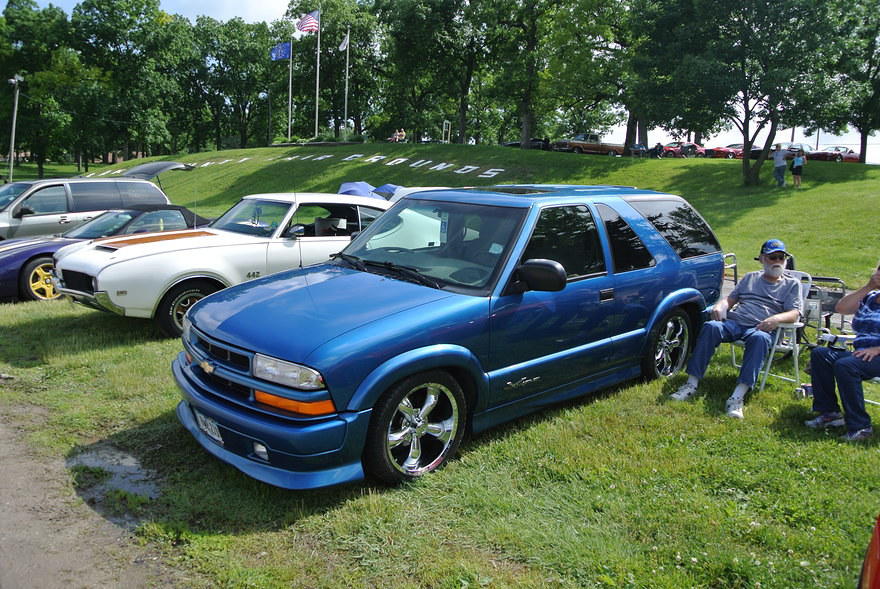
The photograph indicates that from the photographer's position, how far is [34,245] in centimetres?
904

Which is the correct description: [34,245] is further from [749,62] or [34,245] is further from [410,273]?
[749,62]

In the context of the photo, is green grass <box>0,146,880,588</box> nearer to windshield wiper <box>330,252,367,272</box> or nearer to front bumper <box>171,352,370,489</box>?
front bumper <box>171,352,370,489</box>

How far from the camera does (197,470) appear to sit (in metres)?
4.09

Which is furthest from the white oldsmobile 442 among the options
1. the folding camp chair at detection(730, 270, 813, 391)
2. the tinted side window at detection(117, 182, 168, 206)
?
the folding camp chair at detection(730, 270, 813, 391)

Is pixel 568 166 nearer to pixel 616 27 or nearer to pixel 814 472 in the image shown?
pixel 616 27

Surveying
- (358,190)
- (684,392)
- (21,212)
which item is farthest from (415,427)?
(358,190)

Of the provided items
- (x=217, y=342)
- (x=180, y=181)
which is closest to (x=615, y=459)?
(x=217, y=342)

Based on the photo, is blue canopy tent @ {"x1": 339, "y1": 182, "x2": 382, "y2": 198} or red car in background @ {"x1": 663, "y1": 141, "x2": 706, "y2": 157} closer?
blue canopy tent @ {"x1": 339, "y1": 182, "x2": 382, "y2": 198}

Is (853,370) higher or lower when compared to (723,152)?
lower

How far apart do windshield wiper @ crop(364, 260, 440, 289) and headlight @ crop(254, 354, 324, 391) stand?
1135 mm

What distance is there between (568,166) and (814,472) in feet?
84.1

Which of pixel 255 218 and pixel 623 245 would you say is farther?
pixel 255 218

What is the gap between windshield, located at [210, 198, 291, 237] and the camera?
25.3ft

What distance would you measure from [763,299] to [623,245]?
1.46 metres
